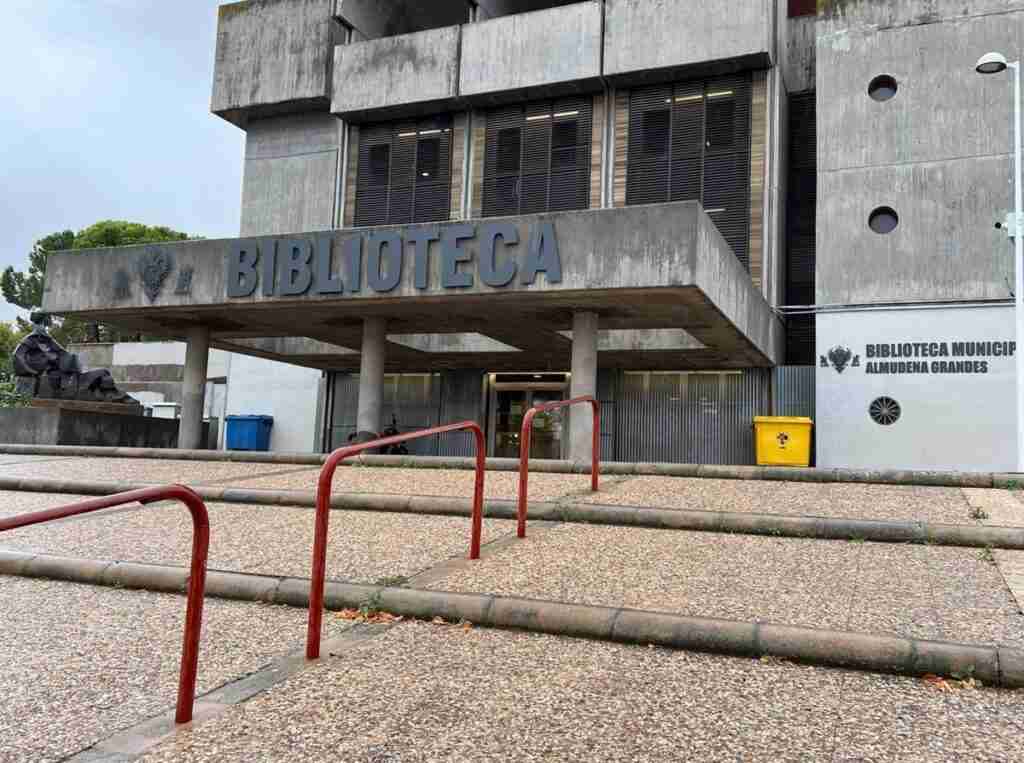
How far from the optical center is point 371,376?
17.1 m

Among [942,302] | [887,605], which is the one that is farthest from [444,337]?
[887,605]

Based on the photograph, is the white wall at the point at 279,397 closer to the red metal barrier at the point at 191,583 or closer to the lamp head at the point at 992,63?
the lamp head at the point at 992,63

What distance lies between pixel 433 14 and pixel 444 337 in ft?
41.7

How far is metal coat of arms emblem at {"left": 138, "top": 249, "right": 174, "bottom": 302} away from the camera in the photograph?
16141 millimetres

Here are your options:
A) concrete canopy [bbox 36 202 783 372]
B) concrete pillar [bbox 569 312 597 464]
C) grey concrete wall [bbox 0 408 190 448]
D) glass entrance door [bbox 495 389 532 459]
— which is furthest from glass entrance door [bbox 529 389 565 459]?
grey concrete wall [bbox 0 408 190 448]

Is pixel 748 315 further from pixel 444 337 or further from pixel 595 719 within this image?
pixel 595 719

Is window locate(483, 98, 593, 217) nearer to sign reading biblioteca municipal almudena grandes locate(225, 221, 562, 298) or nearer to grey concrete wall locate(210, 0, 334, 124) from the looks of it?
grey concrete wall locate(210, 0, 334, 124)

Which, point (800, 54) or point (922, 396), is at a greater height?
point (800, 54)

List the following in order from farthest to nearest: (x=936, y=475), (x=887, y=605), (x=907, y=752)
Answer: (x=936, y=475) → (x=887, y=605) → (x=907, y=752)

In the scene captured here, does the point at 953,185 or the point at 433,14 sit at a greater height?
the point at 433,14

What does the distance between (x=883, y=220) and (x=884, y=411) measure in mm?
4285

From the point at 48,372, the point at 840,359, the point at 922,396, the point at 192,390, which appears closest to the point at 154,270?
the point at 192,390

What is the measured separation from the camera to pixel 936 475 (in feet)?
30.3

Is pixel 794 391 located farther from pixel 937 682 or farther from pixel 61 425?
pixel 61 425
